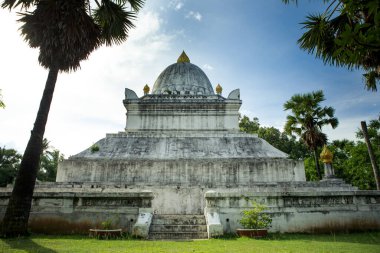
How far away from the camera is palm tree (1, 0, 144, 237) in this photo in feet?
25.4

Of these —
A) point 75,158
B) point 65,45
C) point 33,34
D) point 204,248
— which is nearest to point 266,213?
point 204,248

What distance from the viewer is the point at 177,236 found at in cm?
849

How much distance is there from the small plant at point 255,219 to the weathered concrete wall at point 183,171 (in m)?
7.16

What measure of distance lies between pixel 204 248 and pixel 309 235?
4.18 meters

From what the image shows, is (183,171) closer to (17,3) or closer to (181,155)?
(181,155)

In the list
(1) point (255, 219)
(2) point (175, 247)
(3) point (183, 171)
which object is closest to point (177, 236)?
(2) point (175, 247)

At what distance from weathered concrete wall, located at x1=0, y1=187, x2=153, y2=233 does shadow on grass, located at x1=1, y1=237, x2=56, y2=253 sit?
5.32 feet

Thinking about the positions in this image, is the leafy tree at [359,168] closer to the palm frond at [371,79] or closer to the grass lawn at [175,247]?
the palm frond at [371,79]

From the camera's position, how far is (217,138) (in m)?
19.3

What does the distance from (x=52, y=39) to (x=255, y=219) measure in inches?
340

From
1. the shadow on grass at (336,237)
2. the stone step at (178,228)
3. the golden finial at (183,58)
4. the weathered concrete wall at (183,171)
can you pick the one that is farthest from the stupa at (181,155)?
the golden finial at (183,58)

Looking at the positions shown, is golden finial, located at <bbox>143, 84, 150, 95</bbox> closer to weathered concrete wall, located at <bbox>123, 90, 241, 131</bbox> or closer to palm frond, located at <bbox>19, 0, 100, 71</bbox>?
weathered concrete wall, located at <bbox>123, 90, 241, 131</bbox>

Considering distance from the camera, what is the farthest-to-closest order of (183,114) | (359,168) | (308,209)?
(359,168) → (183,114) → (308,209)

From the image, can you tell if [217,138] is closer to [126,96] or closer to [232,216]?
[126,96]
